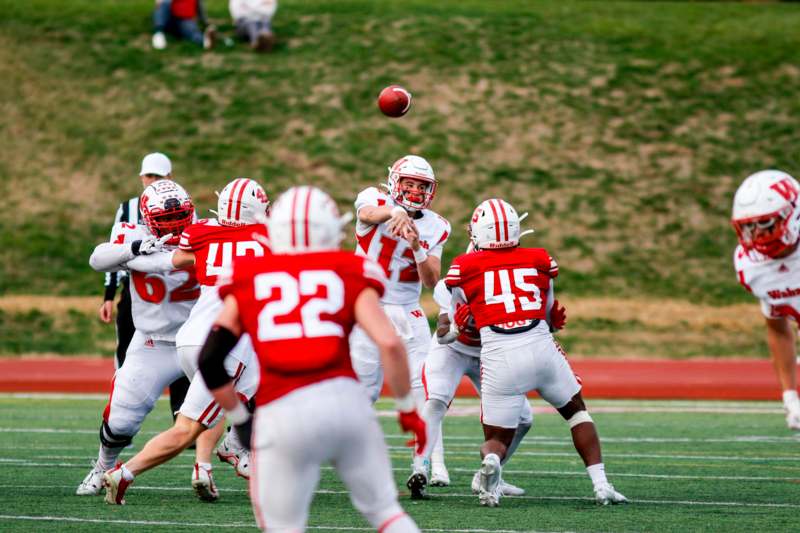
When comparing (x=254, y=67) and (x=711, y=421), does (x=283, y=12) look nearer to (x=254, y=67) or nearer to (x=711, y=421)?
(x=254, y=67)

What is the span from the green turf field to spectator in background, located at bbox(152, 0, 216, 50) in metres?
13.8

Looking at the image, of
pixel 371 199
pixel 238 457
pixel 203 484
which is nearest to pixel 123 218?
pixel 238 457

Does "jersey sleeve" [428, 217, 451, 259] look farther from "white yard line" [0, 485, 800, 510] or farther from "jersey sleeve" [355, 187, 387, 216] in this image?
"white yard line" [0, 485, 800, 510]

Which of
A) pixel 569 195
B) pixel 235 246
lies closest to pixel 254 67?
pixel 569 195

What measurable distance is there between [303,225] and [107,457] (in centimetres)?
350

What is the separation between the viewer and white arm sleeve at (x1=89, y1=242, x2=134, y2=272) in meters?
7.22

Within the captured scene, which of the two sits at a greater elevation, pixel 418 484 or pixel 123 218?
pixel 123 218

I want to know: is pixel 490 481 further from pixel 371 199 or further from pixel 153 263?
pixel 153 263

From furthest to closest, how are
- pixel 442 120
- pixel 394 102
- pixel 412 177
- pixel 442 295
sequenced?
pixel 442 120
pixel 394 102
pixel 442 295
pixel 412 177

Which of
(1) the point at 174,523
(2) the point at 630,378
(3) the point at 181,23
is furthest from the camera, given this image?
(3) the point at 181,23

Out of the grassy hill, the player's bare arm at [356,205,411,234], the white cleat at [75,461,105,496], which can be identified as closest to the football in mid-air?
the player's bare arm at [356,205,411,234]

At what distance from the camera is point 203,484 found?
6754mm

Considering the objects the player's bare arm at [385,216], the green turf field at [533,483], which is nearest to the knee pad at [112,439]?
the green turf field at [533,483]

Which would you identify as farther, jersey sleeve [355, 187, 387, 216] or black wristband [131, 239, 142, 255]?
jersey sleeve [355, 187, 387, 216]
